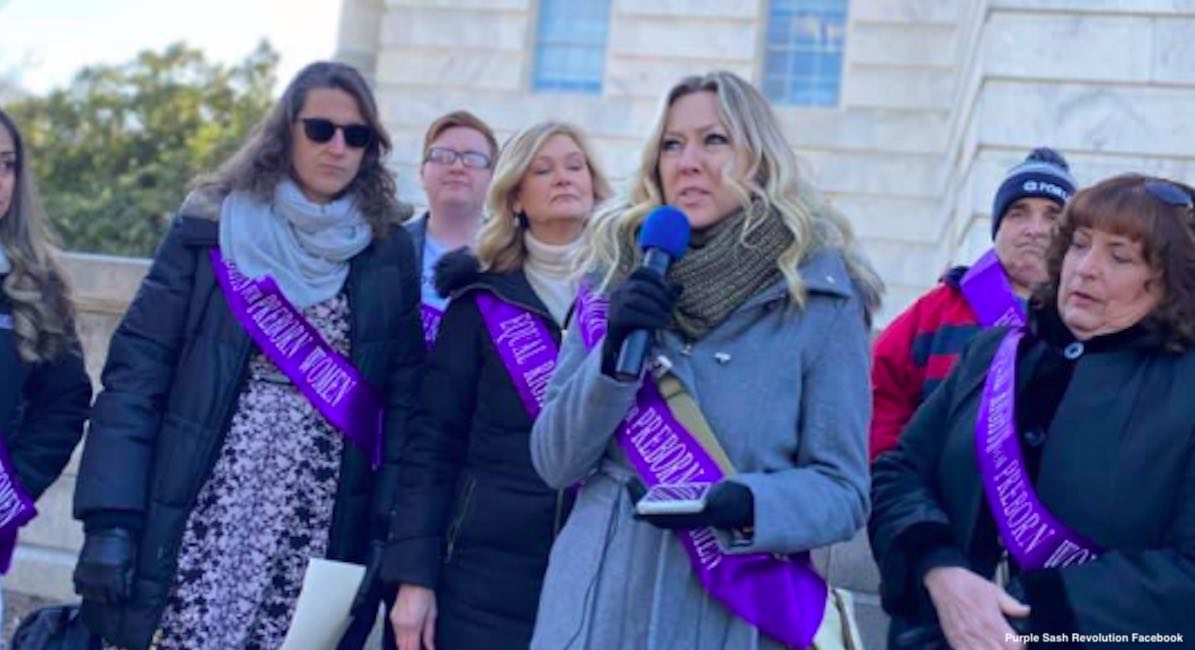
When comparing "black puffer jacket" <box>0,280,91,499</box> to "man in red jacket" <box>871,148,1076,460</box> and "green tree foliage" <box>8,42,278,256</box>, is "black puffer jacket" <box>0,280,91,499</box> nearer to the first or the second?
"man in red jacket" <box>871,148,1076,460</box>

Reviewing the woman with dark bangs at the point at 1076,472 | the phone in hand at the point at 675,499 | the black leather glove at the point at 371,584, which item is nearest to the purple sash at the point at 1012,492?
the woman with dark bangs at the point at 1076,472

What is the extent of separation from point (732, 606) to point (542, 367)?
101 centimetres

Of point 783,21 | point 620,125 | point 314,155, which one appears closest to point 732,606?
point 314,155

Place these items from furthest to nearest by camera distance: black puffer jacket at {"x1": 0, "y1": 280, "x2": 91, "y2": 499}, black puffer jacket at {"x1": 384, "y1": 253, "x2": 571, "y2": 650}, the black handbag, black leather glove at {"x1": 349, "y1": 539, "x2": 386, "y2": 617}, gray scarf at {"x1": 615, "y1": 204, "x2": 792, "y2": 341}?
black puffer jacket at {"x1": 0, "y1": 280, "x2": 91, "y2": 499}, the black handbag, black leather glove at {"x1": 349, "y1": 539, "x2": 386, "y2": 617}, black puffer jacket at {"x1": 384, "y1": 253, "x2": 571, "y2": 650}, gray scarf at {"x1": 615, "y1": 204, "x2": 792, "y2": 341}

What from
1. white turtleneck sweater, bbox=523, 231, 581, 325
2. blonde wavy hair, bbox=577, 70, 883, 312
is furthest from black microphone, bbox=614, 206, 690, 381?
white turtleneck sweater, bbox=523, 231, 581, 325

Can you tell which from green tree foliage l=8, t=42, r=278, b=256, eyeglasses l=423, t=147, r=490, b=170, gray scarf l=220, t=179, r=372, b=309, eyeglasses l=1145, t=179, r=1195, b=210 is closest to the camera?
eyeglasses l=1145, t=179, r=1195, b=210

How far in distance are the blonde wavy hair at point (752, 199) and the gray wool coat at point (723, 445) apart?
0.10 meters

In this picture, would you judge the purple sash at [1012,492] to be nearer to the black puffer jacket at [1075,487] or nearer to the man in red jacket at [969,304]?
the black puffer jacket at [1075,487]

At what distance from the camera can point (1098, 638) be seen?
10.2 ft

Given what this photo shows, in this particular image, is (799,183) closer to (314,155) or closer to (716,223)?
(716,223)

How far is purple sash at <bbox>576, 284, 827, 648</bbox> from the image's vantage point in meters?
3.10

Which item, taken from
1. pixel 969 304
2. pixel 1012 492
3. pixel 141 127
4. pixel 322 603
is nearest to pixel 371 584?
pixel 322 603

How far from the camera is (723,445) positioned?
3.19 metres

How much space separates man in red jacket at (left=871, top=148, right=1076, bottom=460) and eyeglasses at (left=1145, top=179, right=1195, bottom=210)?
1.10 m
